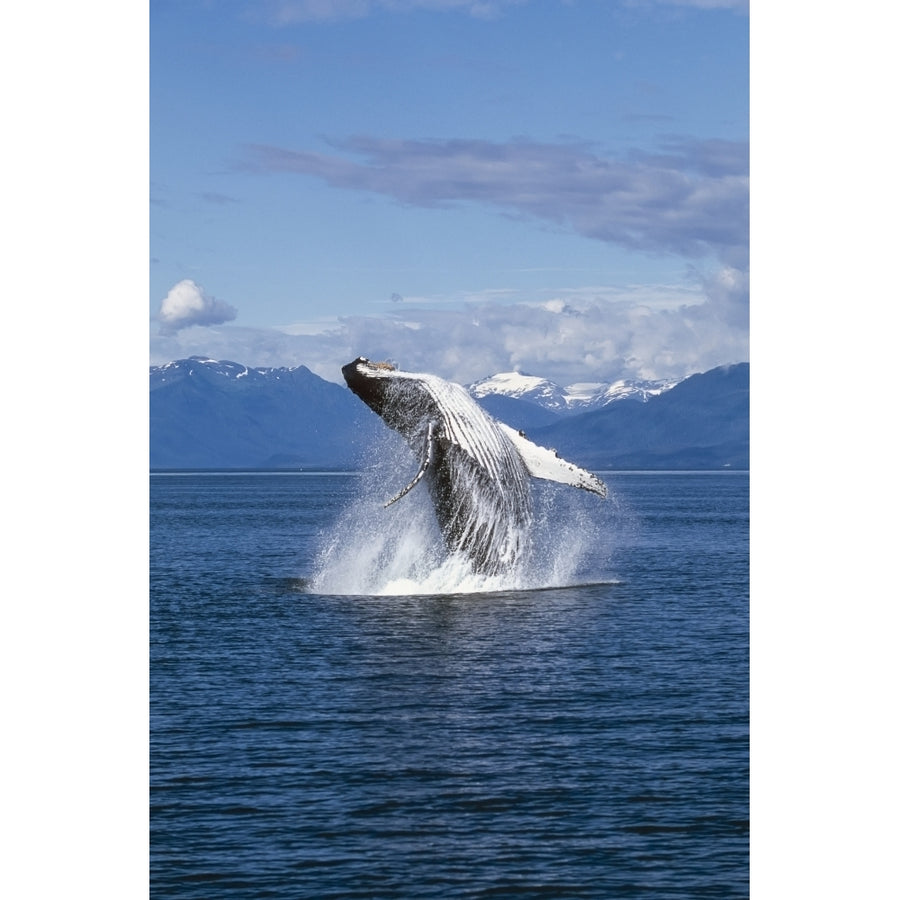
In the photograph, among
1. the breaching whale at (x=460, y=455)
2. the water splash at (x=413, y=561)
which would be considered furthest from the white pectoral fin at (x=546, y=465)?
the water splash at (x=413, y=561)

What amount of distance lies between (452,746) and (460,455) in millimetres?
9402

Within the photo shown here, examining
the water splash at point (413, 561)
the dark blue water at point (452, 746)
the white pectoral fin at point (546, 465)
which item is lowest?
the dark blue water at point (452, 746)

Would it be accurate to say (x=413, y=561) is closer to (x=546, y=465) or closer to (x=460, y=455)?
(x=546, y=465)

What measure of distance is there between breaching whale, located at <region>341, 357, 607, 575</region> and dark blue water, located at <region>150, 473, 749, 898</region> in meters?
2.22

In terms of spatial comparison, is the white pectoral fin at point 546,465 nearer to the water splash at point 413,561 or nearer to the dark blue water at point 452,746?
the water splash at point 413,561

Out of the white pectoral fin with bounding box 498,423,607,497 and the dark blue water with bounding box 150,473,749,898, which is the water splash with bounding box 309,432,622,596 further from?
the white pectoral fin with bounding box 498,423,607,497

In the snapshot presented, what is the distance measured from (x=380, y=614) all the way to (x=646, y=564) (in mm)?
17471

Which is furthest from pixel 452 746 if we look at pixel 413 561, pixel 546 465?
pixel 413 561

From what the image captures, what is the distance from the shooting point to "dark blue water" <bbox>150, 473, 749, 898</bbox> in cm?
1510

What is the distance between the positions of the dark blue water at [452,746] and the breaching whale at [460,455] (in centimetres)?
222

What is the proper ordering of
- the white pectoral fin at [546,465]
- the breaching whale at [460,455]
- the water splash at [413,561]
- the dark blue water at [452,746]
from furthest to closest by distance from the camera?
the water splash at [413,561] → the white pectoral fin at [546,465] → the breaching whale at [460,455] → the dark blue water at [452,746]

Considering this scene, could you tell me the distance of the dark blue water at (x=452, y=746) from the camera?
15.1 m

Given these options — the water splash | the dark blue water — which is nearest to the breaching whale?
the water splash
